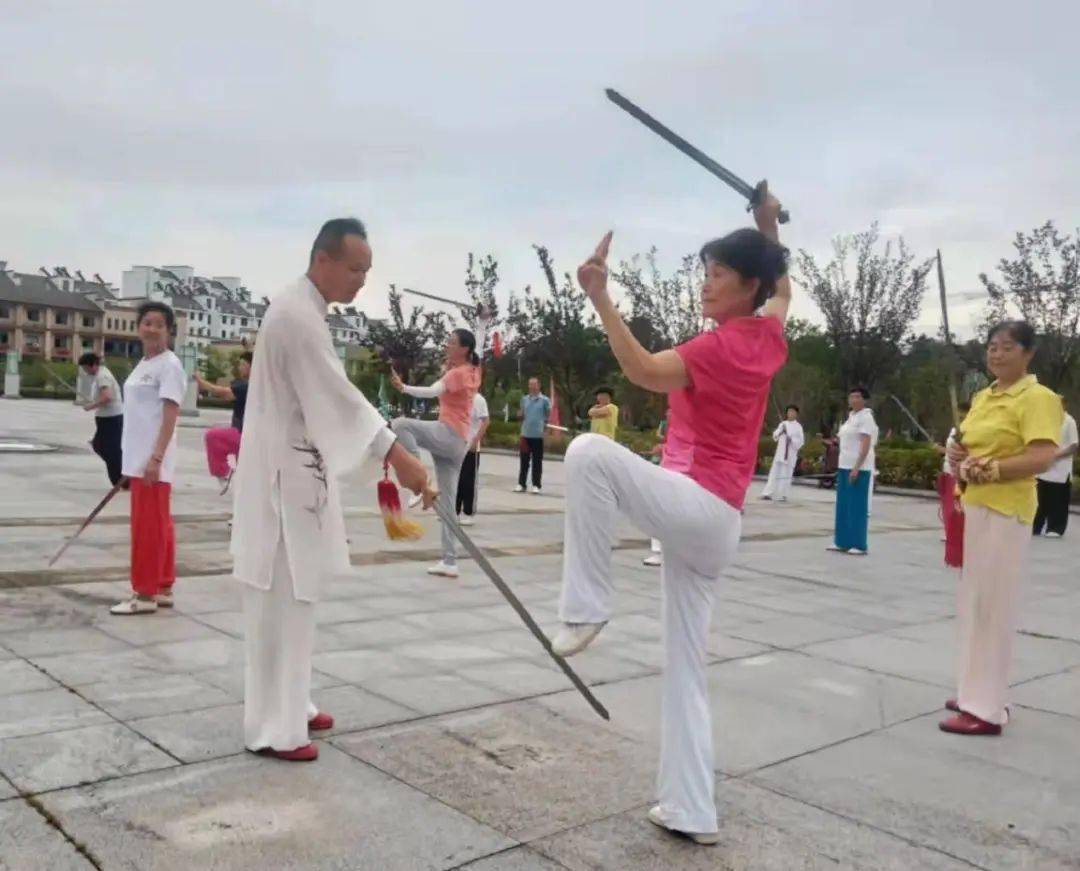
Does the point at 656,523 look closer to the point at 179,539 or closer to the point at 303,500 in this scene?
the point at 303,500

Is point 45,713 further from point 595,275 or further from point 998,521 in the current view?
point 998,521

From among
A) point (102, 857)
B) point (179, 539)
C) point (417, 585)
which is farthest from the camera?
point (179, 539)

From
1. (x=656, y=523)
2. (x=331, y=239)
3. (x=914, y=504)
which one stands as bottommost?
(x=914, y=504)

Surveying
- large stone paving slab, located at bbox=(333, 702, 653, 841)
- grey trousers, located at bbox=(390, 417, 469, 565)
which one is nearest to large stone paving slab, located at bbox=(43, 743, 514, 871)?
large stone paving slab, located at bbox=(333, 702, 653, 841)

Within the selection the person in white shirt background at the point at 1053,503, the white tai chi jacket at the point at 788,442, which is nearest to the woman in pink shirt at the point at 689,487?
the person in white shirt background at the point at 1053,503

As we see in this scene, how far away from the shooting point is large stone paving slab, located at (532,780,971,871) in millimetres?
2865

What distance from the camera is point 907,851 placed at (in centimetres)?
304

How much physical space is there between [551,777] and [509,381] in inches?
1595

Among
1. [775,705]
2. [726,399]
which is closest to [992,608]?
[775,705]

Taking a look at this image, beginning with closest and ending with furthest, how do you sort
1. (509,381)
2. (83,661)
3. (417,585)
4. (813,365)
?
(83,661)
(417,585)
(813,365)
(509,381)

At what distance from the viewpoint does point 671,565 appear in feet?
10.3

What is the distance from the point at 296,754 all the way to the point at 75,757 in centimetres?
68

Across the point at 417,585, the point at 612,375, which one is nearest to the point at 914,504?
the point at 417,585

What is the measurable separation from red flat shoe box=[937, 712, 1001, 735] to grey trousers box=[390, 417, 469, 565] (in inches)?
144
